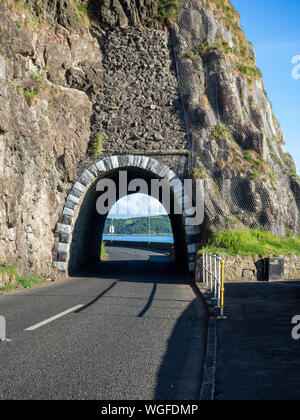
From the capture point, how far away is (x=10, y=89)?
13008mm

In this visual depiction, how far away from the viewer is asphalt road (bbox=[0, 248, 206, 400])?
3.80 metres

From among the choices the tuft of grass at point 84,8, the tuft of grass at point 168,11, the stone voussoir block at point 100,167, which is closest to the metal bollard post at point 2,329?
the stone voussoir block at point 100,167

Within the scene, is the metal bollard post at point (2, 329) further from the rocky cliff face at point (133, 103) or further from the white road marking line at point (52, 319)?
the rocky cliff face at point (133, 103)

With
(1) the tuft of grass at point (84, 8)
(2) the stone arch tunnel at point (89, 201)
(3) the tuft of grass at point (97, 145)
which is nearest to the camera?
(2) the stone arch tunnel at point (89, 201)

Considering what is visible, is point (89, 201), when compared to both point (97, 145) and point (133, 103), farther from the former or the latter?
point (133, 103)

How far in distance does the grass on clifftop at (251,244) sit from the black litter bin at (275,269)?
34 cm

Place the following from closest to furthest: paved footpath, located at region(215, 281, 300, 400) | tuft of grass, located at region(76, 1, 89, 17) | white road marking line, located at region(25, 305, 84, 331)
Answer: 1. paved footpath, located at region(215, 281, 300, 400)
2. white road marking line, located at region(25, 305, 84, 331)
3. tuft of grass, located at region(76, 1, 89, 17)

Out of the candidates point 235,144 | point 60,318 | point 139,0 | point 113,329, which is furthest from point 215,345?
point 139,0

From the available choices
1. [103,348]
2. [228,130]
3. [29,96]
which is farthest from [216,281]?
[228,130]

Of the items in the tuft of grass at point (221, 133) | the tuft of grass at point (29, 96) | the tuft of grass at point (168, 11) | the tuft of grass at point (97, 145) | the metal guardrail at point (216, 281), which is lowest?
the metal guardrail at point (216, 281)

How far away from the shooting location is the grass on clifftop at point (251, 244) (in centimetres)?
1376

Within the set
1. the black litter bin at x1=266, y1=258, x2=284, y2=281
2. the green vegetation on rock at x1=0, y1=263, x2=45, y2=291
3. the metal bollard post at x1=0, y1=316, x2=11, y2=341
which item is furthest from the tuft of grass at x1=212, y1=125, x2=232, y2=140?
the metal bollard post at x1=0, y1=316, x2=11, y2=341

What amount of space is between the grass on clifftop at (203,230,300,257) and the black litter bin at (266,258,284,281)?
34 centimetres

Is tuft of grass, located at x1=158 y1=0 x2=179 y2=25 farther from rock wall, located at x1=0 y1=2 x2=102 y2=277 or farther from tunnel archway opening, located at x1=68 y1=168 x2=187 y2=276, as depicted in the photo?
tunnel archway opening, located at x1=68 y1=168 x2=187 y2=276
